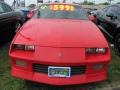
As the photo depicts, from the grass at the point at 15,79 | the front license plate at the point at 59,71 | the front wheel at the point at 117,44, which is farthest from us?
the front wheel at the point at 117,44

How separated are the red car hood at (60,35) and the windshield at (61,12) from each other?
0.63 meters

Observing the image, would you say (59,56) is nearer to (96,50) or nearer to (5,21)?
(96,50)

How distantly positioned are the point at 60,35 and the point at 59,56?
634 millimetres

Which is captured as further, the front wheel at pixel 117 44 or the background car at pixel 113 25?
the background car at pixel 113 25

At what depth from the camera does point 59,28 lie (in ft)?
20.2

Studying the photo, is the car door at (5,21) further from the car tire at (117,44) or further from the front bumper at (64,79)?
the front bumper at (64,79)

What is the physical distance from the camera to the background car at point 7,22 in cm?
908

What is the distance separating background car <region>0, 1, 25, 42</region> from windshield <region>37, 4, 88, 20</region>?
183cm

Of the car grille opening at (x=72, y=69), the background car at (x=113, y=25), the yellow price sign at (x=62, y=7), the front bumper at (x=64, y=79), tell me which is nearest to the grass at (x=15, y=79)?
the front bumper at (x=64, y=79)

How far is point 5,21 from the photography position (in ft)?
30.3

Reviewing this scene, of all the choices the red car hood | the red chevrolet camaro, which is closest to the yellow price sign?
the red car hood

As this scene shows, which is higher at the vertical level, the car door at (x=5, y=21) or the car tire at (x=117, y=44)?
the car door at (x=5, y=21)

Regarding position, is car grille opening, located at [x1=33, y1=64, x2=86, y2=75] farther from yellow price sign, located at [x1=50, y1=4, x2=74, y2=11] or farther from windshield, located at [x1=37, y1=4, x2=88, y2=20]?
yellow price sign, located at [x1=50, y1=4, x2=74, y2=11]

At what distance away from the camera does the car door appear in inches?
355
